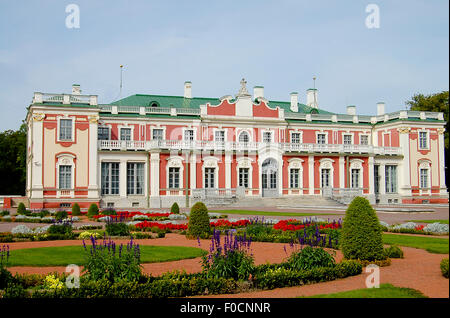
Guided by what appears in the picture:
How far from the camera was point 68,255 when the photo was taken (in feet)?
41.7

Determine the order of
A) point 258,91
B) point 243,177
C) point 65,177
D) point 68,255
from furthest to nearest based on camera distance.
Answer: point 258,91 < point 243,177 < point 65,177 < point 68,255

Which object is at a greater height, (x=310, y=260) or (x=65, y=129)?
(x=65, y=129)

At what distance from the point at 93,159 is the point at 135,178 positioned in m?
3.75

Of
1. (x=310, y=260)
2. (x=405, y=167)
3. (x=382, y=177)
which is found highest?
(x=405, y=167)

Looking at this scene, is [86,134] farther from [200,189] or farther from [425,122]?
[425,122]

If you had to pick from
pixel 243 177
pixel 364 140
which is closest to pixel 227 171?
pixel 243 177

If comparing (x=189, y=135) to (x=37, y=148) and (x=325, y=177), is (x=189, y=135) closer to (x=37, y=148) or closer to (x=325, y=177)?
(x=37, y=148)

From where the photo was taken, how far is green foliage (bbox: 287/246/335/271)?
9.48 meters

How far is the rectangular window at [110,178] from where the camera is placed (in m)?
36.7

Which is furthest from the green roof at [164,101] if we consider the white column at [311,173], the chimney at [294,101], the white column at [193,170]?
the white column at [311,173]

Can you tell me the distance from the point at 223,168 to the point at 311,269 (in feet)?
96.8

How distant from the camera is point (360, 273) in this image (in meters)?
9.85

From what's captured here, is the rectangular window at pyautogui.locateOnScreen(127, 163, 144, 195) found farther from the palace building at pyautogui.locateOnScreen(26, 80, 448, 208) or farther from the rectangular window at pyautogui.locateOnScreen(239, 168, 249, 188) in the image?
the rectangular window at pyautogui.locateOnScreen(239, 168, 249, 188)
